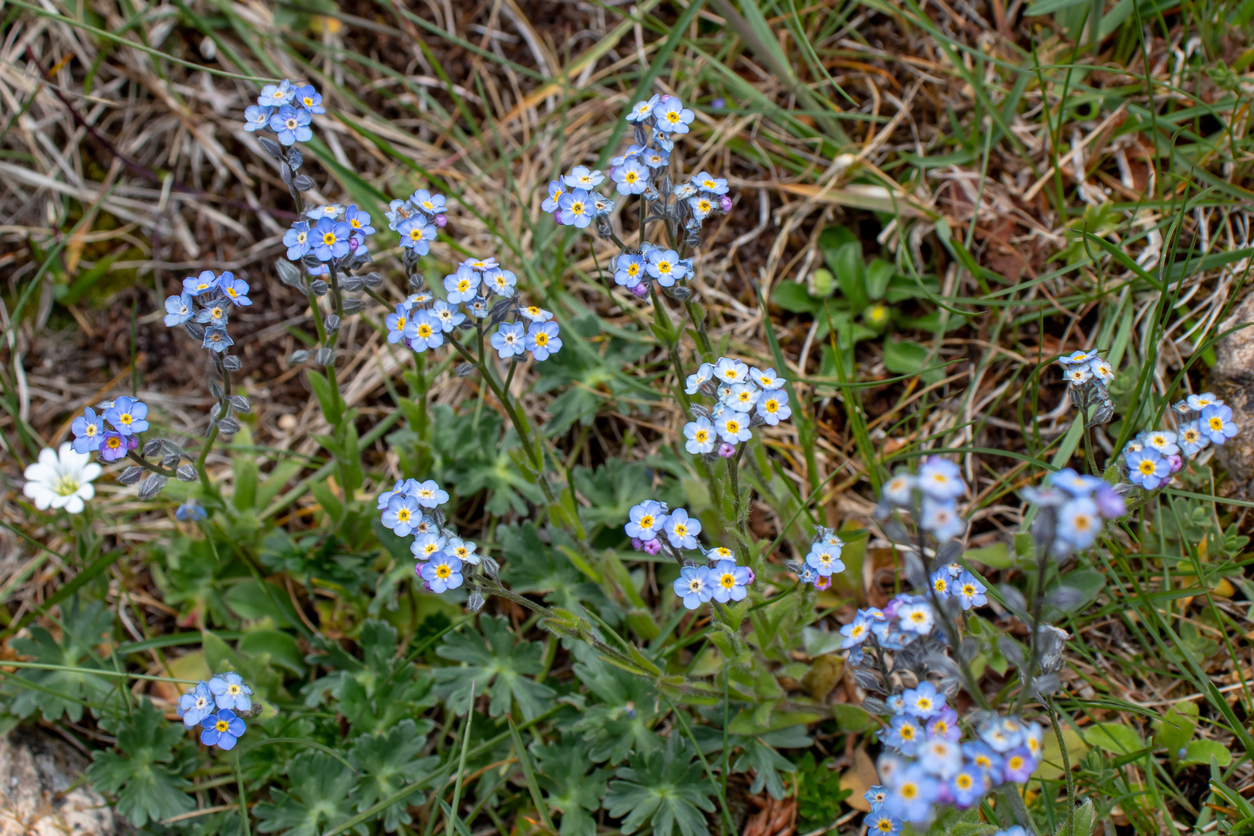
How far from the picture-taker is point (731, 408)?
3.36 m

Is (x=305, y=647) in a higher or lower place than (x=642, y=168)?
lower

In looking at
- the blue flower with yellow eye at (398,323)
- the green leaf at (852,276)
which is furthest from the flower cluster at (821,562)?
the green leaf at (852,276)

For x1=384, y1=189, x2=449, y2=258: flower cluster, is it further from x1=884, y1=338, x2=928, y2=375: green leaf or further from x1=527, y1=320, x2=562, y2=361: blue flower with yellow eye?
x1=884, y1=338, x2=928, y2=375: green leaf

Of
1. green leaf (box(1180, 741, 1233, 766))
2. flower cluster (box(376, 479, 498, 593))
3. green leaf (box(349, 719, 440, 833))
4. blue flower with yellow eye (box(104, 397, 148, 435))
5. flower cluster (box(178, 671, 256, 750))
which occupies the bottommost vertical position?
green leaf (box(349, 719, 440, 833))

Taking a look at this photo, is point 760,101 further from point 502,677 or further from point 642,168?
point 502,677

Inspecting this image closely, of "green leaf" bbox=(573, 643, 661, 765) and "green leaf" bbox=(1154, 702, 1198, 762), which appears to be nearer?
"green leaf" bbox=(1154, 702, 1198, 762)

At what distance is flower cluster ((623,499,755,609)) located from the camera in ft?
11.0

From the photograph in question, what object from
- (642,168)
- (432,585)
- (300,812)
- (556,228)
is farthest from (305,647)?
(642,168)

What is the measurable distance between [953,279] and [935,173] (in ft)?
2.33

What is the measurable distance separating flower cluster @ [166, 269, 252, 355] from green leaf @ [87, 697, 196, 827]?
6.55 ft

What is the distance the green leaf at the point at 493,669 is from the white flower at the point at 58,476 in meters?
2.21

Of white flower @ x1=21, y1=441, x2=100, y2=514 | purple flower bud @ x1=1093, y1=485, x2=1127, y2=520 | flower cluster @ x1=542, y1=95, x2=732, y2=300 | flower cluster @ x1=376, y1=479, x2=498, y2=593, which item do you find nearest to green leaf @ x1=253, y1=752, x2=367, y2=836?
flower cluster @ x1=376, y1=479, x2=498, y2=593

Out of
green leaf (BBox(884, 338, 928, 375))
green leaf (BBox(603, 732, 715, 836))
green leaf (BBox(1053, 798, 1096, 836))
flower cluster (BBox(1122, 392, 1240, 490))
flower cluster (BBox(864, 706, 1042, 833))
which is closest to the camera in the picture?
flower cluster (BBox(864, 706, 1042, 833))

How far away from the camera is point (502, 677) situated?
176 inches
